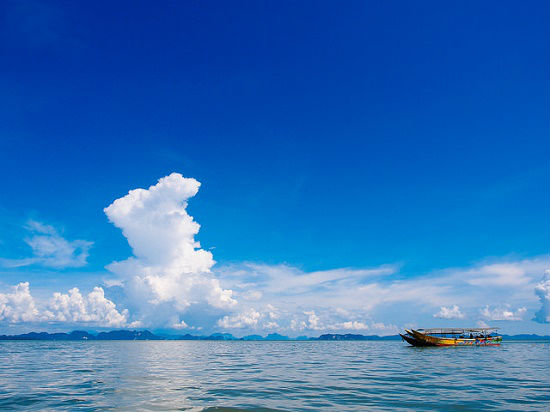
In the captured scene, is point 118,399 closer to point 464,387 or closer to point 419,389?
point 419,389

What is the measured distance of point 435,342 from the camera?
3243 inches

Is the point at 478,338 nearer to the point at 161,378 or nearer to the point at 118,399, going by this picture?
the point at 161,378

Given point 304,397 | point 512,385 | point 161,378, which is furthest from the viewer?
point 161,378

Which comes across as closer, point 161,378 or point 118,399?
point 118,399

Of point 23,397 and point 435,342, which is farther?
point 435,342

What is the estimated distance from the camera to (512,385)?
85.0 feet

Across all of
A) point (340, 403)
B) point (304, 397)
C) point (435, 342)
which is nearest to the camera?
point (340, 403)

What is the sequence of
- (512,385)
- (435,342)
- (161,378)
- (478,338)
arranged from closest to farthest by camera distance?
(512,385) < (161,378) < (435,342) < (478,338)

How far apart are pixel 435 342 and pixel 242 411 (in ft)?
263

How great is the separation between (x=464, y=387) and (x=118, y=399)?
23055 millimetres

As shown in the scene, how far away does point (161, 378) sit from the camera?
91.0ft

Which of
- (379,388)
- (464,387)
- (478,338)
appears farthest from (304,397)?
(478,338)

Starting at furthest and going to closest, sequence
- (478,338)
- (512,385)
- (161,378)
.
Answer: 1. (478,338)
2. (161,378)
3. (512,385)

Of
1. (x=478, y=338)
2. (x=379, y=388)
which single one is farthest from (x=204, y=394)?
(x=478, y=338)
